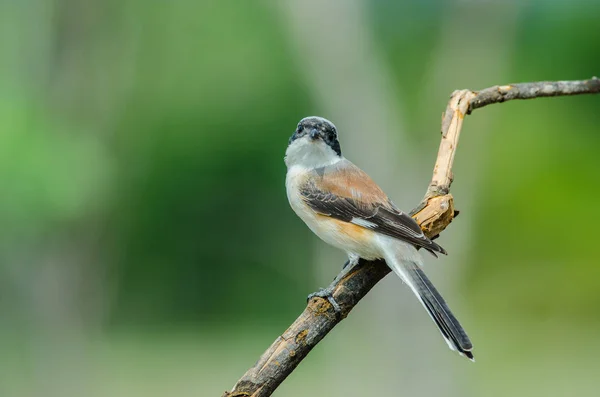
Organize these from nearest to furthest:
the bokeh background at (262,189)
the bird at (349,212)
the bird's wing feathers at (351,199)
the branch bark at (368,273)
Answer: the branch bark at (368,273) → the bird at (349,212) → the bird's wing feathers at (351,199) → the bokeh background at (262,189)

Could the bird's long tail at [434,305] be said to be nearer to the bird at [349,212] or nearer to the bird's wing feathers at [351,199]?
the bird at [349,212]

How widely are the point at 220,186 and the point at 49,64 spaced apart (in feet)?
19.0

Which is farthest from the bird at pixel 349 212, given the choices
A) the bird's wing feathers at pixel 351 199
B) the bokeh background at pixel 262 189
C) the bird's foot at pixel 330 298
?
the bokeh background at pixel 262 189

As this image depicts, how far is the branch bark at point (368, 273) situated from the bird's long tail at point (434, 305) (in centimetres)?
11

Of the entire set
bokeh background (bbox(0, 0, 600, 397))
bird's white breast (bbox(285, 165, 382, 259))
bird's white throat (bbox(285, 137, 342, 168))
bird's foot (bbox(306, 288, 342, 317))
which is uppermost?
bokeh background (bbox(0, 0, 600, 397))

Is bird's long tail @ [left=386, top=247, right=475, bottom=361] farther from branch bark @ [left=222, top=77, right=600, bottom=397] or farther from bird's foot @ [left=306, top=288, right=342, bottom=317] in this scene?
bird's foot @ [left=306, top=288, right=342, bottom=317]

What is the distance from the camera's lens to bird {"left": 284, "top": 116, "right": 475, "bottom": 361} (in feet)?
10.5

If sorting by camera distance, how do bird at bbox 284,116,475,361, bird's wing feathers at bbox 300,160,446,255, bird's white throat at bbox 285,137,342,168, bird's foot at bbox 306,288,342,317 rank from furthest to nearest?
bird's white throat at bbox 285,137,342,168, bird's wing feathers at bbox 300,160,446,255, bird at bbox 284,116,475,361, bird's foot at bbox 306,288,342,317

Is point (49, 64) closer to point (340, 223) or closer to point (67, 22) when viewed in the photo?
point (67, 22)

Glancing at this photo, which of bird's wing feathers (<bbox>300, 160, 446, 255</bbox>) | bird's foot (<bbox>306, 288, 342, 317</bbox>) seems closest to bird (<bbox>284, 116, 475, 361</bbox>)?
bird's wing feathers (<bbox>300, 160, 446, 255</bbox>)

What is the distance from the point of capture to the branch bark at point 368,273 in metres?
2.50

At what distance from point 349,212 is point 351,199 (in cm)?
8

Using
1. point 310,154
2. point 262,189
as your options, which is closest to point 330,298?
point 310,154

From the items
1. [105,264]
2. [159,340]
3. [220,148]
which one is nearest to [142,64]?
[220,148]
